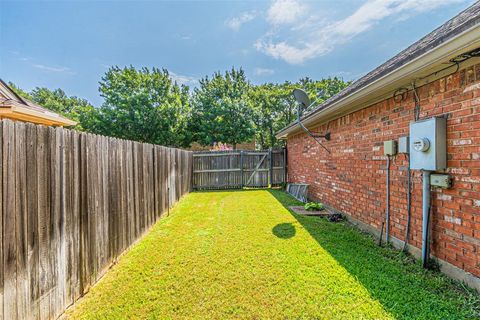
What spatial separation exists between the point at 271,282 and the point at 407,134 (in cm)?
284

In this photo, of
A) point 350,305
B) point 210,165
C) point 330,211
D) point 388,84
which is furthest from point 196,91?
point 350,305

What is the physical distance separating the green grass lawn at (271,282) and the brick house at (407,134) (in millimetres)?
390

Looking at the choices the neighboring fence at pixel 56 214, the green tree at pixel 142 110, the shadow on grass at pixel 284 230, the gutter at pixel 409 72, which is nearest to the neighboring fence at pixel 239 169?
the gutter at pixel 409 72

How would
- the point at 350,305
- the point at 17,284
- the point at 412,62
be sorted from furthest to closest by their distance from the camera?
1. the point at 412,62
2. the point at 350,305
3. the point at 17,284

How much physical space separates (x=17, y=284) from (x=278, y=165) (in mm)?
10072

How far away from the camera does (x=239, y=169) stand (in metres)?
10.9

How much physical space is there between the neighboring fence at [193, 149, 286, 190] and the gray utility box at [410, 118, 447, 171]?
8152mm

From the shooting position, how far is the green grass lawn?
Result: 83.1 inches

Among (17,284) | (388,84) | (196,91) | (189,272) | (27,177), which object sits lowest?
(189,272)

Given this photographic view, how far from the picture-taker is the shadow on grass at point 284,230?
4.14m

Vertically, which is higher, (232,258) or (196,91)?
(196,91)

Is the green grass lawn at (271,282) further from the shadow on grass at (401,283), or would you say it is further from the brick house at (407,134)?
the brick house at (407,134)

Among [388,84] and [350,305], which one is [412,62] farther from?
[350,305]

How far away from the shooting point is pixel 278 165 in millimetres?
11047
